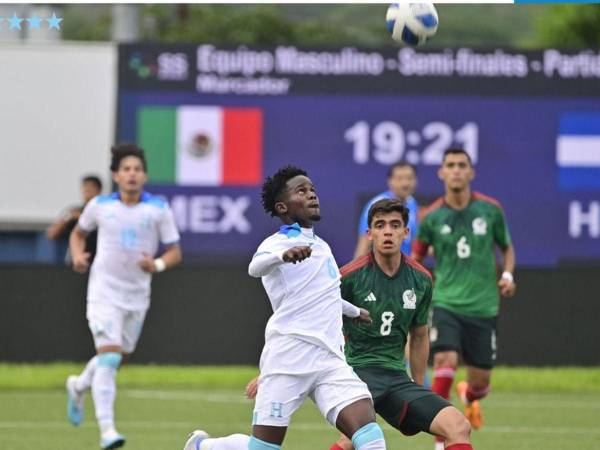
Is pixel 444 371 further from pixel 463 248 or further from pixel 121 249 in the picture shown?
pixel 121 249

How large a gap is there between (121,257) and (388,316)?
3.93 meters

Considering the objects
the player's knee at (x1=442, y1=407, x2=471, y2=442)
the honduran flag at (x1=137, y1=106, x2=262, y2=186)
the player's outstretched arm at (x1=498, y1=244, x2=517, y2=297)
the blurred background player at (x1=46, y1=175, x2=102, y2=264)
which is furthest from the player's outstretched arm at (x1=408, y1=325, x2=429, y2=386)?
the honduran flag at (x1=137, y1=106, x2=262, y2=186)

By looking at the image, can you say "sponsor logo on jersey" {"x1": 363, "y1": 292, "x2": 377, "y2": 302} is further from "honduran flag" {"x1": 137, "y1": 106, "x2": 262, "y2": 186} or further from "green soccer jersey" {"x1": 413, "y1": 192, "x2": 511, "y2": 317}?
"honduran flag" {"x1": 137, "y1": 106, "x2": 262, "y2": 186}

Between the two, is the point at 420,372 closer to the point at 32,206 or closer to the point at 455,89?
the point at 455,89

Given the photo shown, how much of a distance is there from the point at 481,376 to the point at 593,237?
24.7 feet

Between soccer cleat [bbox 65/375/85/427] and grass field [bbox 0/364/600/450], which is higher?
soccer cleat [bbox 65/375/85/427]

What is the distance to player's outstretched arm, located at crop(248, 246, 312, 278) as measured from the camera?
8773 mm

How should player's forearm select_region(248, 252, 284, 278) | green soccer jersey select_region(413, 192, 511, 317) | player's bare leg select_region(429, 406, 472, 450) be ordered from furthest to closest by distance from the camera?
green soccer jersey select_region(413, 192, 511, 317) < player's bare leg select_region(429, 406, 472, 450) < player's forearm select_region(248, 252, 284, 278)

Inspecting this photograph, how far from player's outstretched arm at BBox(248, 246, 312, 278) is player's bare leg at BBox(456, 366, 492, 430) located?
179 inches

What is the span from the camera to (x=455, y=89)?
67.6 feet

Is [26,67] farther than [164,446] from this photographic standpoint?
Yes

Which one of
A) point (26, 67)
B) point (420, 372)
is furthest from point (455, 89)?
point (420, 372)

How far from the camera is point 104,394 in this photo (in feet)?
41.9

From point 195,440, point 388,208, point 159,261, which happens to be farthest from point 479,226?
point 195,440
